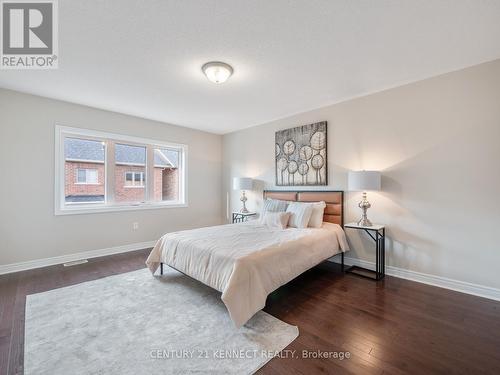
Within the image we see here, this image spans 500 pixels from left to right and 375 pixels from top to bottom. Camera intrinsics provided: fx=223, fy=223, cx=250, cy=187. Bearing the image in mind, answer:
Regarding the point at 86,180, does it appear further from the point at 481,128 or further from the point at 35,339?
the point at 481,128

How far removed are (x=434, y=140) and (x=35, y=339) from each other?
4.52 meters

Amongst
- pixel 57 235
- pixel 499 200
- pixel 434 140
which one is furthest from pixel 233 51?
pixel 57 235

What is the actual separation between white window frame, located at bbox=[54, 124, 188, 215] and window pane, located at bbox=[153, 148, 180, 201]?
0.08m

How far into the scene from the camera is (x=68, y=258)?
364 cm

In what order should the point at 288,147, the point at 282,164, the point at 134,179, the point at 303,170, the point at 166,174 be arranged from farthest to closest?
the point at 166,174
the point at 134,179
the point at 282,164
the point at 288,147
the point at 303,170

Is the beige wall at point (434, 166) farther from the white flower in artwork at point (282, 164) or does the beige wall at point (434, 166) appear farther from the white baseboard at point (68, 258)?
the white baseboard at point (68, 258)

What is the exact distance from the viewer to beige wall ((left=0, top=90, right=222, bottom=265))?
319 cm

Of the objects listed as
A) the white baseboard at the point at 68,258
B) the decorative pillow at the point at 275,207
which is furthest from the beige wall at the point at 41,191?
the decorative pillow at the point at 275,207

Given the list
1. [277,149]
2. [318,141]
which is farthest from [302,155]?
[277,149]

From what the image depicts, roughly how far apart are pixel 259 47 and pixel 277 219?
229 centimetres

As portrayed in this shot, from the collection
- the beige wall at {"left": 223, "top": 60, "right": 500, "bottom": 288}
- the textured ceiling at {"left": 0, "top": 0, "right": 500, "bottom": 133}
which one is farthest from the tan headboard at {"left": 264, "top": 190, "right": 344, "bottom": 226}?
the textured ceiling at {"left": 0, "top": 0, "right": 500, "bottom": 133}

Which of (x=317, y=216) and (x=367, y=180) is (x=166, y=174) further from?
(x=367, y=180)

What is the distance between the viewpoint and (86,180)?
155 inches

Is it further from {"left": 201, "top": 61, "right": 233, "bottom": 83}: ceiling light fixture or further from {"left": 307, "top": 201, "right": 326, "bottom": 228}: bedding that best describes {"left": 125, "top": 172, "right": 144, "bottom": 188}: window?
{"left": 307, "top": 201, "right": 326, "bottom": 228}: bedding
